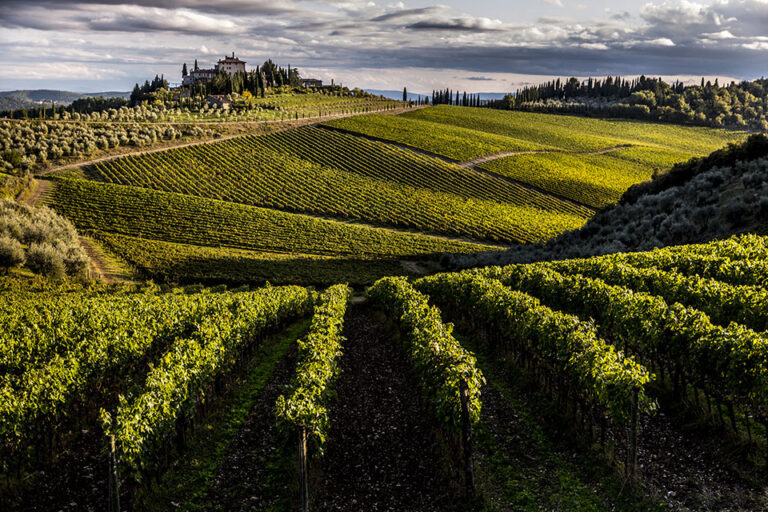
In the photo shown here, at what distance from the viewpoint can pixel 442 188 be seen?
358 ft

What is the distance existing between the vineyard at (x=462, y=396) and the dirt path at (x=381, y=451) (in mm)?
97

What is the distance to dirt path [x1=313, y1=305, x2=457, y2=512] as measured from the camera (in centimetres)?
1417

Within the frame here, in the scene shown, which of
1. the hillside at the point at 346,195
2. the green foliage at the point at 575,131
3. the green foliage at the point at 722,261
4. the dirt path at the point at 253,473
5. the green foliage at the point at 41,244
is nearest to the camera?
the dirt path at the point at 253,473

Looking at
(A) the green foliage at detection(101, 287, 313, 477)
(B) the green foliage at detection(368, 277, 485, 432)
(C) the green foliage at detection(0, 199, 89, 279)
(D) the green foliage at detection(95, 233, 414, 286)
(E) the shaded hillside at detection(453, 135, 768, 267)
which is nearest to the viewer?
(A) the green foliage at detection(101, 287, 313, 477)

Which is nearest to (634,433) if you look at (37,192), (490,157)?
(37,192)

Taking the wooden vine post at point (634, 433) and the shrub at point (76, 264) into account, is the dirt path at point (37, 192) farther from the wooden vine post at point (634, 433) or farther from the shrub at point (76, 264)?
the wooden vine post at point (634, 433)

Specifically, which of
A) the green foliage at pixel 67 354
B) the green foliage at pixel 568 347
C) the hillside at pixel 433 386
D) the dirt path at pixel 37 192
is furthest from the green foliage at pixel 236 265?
→ the green foliage at pixel 568 347

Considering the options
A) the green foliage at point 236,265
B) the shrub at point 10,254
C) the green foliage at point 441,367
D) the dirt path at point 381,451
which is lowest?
the green foliage at point 236,265

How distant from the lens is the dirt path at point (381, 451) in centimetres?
1417

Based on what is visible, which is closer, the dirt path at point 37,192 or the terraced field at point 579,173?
the dirt path at point 37,192

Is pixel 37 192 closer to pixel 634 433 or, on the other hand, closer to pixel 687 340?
pixel 687 340

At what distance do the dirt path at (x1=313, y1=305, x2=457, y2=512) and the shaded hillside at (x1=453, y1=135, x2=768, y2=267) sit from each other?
31527 millimetres

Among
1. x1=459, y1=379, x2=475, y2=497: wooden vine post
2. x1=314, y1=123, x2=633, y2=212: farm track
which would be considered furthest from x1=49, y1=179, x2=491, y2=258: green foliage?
x1=459, y1=379, x2=475, y2=497: wooden vine post

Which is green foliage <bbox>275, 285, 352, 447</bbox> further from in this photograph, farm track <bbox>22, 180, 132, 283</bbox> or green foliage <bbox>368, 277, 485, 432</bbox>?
farm track <bbox>22, 180, 132, 283</bbox>
